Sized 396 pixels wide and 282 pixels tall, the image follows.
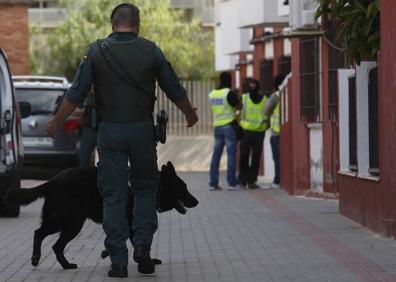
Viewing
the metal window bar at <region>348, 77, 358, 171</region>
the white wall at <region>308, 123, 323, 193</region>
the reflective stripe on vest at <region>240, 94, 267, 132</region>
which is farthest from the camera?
the reflective stripe on vest at <region>240, 94, 267, 132</region>

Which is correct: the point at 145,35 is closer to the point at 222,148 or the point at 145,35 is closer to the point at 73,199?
the point at 222,148

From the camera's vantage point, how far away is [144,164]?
10328 mm

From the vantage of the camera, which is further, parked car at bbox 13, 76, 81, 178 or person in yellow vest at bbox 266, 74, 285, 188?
parked car at bbox 13, 76, 81, 178

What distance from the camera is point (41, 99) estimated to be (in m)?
25.0

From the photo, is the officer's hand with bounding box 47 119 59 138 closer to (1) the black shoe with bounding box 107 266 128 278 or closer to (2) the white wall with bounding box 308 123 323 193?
(1) the black shoe with bounding box 107 266 128 278

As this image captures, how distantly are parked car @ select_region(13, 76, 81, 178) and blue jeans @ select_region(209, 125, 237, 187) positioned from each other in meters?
2.97

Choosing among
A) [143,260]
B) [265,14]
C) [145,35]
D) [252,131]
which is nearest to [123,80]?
[143,260]

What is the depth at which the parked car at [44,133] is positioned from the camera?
2484cm

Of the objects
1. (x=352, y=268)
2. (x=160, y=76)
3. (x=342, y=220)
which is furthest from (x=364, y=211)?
(x=160, y=76)

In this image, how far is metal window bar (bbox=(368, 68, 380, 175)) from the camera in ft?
47.1

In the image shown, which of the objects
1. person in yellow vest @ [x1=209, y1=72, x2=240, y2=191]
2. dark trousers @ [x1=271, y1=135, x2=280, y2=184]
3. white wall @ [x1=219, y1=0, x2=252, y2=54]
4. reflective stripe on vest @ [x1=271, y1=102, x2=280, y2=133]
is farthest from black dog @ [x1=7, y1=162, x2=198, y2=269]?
white wall @ [x1=219, y1=0, x2=252, y2=54]

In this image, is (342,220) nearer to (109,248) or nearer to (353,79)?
(353,79)

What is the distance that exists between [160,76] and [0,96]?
7081 mm

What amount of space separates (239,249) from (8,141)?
5422mm
